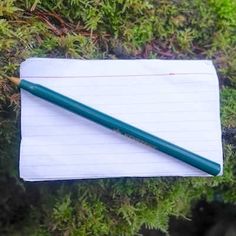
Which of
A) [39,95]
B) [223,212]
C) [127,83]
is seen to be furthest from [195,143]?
[223,212]

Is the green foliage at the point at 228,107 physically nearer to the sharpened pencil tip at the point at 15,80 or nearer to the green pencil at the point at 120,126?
the green pencil at the point at 120,126

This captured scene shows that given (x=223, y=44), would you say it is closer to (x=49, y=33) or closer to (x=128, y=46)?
(x=128, y=46)

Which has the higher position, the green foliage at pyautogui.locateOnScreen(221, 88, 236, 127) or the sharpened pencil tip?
the sharpened pencil tip

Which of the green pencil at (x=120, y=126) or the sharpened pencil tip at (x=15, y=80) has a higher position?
the sharpened pencil tip at (x=15, y=80)

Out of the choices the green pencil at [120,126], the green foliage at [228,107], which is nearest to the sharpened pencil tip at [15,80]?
the green pencil at [120,126]

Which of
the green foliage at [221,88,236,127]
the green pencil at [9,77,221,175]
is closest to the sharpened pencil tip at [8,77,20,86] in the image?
the green pencil at [9,77,221,175]

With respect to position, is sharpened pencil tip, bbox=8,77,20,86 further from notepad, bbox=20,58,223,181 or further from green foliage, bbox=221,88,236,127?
green foliage, bbox=221,88,236,127
